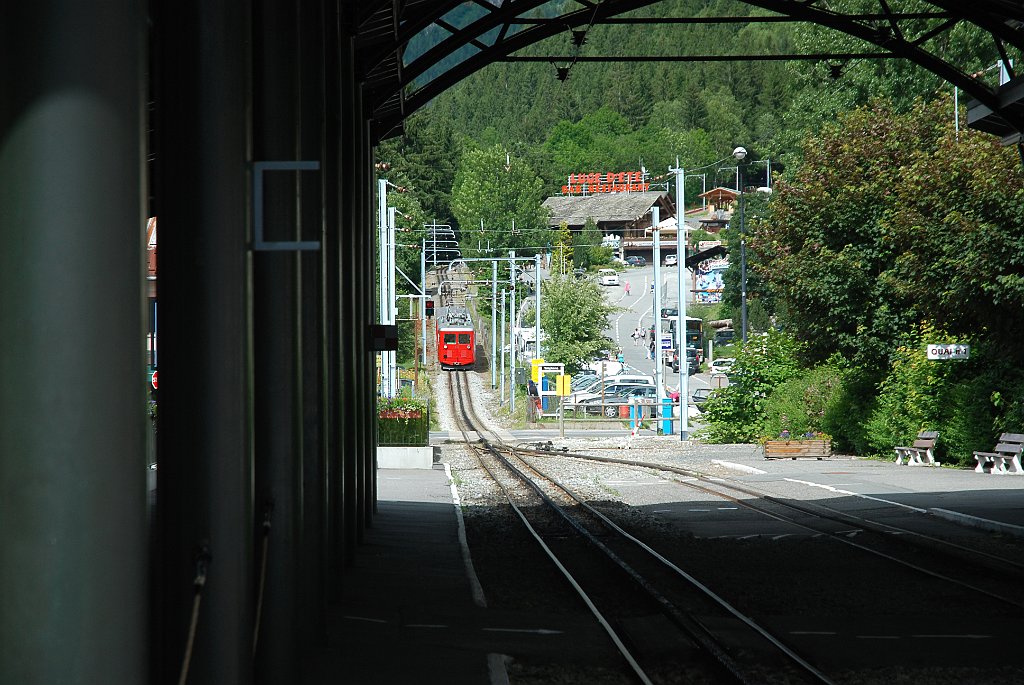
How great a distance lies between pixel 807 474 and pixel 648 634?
17.7 meters

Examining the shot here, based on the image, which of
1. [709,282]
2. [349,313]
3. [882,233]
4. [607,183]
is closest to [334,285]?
[349,313]

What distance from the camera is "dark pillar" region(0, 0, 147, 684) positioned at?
3.97 metres

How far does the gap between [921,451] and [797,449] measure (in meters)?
4.13

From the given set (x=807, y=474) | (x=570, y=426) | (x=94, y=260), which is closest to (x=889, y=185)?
(x=807, y=474)

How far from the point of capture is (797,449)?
34.1 m

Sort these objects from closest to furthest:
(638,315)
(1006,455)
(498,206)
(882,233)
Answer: (1006,455) < (882,233) < (638,315) < (498,206)

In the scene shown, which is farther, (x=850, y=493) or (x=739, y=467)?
(x=739, y=467)

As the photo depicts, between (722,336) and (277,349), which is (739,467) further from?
(722,336)

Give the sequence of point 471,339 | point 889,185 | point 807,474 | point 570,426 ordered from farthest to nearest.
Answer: point 471,339 < point 570,426 < point 889,185 < point 807,474

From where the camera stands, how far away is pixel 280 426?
28.6ft

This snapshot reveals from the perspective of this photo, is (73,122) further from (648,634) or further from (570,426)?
(570,426)

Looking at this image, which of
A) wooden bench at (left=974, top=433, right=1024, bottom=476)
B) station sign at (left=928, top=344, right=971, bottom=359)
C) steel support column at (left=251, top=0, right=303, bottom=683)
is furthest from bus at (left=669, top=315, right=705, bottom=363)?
steel support column at (left=251, top=0, right=303, bottom=683)

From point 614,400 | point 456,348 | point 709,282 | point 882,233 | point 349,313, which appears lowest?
point 614,400

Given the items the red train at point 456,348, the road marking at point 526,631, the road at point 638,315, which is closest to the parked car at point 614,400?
the road at point 638,315
